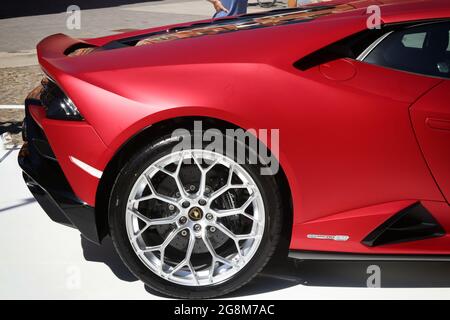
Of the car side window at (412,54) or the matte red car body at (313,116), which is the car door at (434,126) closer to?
the matte red car body at (313,116)

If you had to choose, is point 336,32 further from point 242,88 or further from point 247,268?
point 247,268

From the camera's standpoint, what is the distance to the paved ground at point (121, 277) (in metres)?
2.88

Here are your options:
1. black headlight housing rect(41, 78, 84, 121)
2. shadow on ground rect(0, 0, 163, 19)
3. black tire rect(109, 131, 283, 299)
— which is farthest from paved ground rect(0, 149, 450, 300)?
shadow on ground rect(0, 0, 163, 19)

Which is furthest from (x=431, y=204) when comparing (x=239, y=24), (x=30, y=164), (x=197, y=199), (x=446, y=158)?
(x=30, y=164)

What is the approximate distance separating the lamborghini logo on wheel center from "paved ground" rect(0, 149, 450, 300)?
423 millimetres

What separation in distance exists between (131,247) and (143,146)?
48cm

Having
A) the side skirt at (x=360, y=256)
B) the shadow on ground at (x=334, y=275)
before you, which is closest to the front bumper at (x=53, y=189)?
the shadow on ground at (x=334, y=275)

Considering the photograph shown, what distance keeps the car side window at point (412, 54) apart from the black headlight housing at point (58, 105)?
132cm

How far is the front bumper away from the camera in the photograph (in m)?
2.71

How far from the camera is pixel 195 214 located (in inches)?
110

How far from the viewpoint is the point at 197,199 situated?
2.77 m

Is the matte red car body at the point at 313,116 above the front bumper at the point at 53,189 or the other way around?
above

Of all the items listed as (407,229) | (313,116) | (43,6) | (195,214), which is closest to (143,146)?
(195,214)

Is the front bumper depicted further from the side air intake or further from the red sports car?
the side air intake
